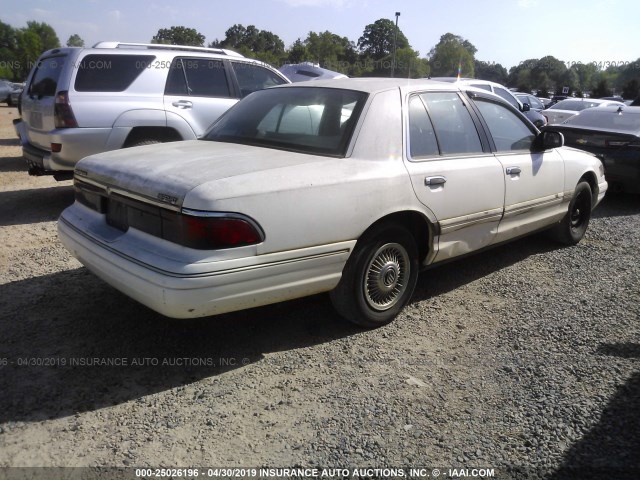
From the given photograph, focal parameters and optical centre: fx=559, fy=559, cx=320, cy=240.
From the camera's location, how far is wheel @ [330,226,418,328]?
3.51 m

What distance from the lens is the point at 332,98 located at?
3887mm

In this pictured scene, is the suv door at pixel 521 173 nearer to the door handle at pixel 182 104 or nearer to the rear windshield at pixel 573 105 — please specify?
the door handle at pixel 182 104

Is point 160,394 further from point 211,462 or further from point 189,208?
point 189,208

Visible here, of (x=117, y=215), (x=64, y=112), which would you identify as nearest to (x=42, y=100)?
(x=64, y=112)

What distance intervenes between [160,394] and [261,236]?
0.99 meters

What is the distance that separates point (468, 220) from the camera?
4.11 m

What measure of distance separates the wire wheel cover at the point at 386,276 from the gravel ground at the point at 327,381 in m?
0.22

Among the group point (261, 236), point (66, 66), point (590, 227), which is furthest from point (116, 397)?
point (590, 227)

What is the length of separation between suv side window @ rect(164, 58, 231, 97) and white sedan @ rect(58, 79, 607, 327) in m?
2.78

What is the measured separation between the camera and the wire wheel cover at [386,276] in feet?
12.0

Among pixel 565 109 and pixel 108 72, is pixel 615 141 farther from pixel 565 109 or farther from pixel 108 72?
pixel 565 109

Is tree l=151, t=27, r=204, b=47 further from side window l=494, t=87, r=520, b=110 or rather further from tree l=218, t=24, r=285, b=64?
side window l=494, t=87, r=520, b=110

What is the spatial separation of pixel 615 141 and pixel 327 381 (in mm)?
6637

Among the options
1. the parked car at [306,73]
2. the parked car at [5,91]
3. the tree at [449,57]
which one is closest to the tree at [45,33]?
the tree at [449,57]
